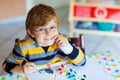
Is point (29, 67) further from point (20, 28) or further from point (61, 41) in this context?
point (20, 28)

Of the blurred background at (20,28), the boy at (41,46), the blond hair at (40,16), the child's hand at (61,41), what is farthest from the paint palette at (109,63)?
the blurred background at (20,28)

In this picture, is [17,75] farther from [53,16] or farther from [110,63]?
[110,63]

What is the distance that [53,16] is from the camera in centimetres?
106

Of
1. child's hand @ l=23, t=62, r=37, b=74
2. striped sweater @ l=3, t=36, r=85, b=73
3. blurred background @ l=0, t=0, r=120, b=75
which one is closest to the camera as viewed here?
child's hand @ l=23, t=62, r=37, b=74

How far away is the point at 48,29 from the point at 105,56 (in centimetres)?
39

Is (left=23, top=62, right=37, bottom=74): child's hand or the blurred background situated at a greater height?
(left=23, top=62, right=37, bottom=74): child's hand

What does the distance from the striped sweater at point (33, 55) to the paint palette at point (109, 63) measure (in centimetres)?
11

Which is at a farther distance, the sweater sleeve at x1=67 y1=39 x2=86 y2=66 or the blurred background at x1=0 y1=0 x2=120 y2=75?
the blurred background at x1=0 y1=0 x2=120 y2=75

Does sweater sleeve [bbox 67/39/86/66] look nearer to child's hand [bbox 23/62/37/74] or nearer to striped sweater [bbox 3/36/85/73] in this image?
striped sweater [bbox 3/36/85/73]

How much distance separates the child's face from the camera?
104 centimetres

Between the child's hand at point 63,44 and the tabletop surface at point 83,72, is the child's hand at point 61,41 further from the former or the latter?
the tabletop surface at point 83,72

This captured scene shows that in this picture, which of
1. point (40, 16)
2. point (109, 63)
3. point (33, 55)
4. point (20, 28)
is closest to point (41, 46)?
point (33, 55)

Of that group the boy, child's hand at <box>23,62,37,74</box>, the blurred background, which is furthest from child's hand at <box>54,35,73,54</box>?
the blurred background

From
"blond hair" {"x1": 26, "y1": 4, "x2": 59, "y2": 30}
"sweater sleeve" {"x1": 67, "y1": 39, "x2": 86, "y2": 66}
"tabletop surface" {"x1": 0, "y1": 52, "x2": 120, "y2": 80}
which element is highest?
"blond hair" {"x1": 26, "y1": 4, "x2": 59, "y2": 30}
